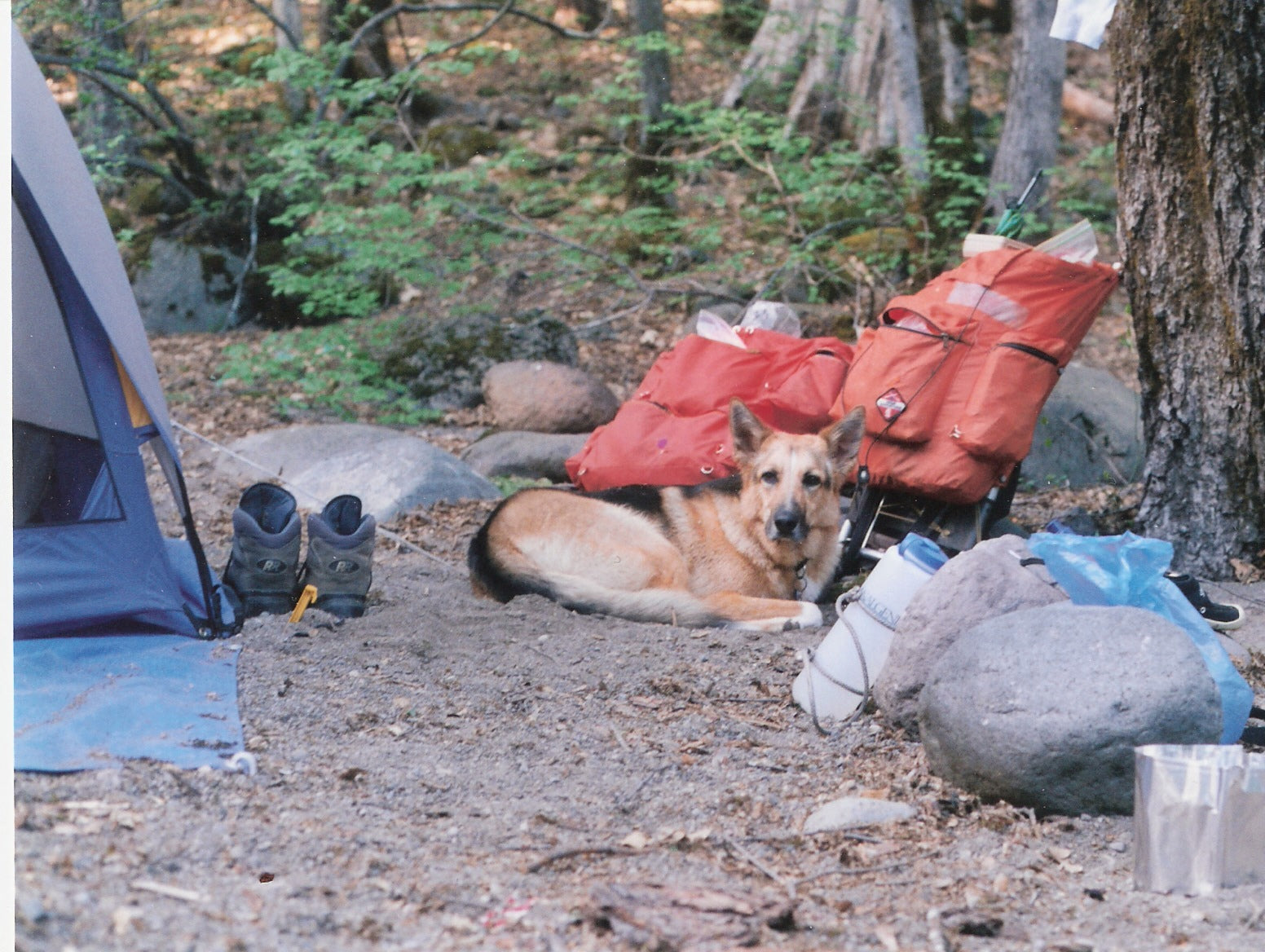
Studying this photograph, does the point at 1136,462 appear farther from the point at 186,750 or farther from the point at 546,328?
the point at 186,750

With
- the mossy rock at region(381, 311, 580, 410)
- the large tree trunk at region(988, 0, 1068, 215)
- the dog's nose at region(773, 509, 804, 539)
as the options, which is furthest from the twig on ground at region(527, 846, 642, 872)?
the large tree trunk at region(988, 0, 1068, 215)

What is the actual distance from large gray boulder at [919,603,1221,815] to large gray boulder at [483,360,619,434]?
5682 millimetres

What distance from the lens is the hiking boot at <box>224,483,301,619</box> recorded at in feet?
14.6

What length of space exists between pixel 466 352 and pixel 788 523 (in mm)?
5004

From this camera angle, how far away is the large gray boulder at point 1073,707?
9.64ft

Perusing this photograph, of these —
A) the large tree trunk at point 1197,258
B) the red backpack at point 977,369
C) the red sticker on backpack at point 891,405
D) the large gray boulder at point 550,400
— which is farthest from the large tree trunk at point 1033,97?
Answer: the red sticker on backpack at point 891,405

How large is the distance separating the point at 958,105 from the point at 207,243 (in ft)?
24.8

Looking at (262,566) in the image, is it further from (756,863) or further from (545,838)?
(756,863)

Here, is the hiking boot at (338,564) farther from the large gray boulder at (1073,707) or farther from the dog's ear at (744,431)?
the large gray boulder at (1073,707)

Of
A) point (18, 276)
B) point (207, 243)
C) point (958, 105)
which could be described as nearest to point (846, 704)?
point (18, 276)

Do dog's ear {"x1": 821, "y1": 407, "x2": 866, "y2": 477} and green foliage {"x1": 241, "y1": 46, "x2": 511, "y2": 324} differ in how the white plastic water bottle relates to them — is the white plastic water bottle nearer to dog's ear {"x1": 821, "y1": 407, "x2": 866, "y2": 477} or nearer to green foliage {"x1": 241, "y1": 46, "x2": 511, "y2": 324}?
dog's ear {"x1": 821, "y1": 407, "x2": 866, "y2": 477}

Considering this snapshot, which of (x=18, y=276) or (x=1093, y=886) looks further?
(x=18, y=276)

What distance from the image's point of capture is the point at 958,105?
1068 centimetres

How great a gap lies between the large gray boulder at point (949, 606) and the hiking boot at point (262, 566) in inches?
92.1
